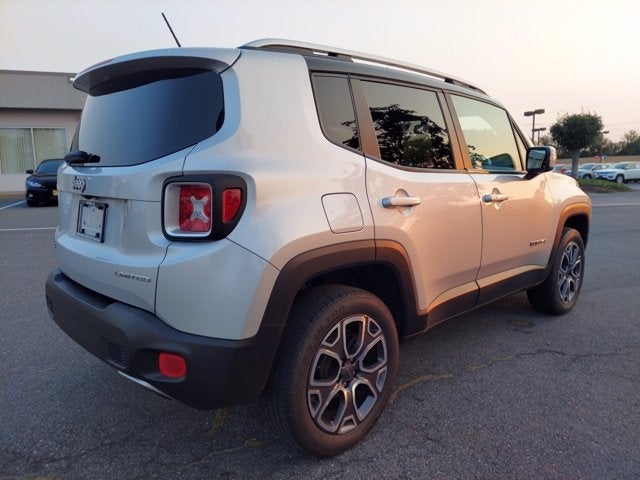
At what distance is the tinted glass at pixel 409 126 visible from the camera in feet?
8.94

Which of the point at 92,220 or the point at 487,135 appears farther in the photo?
the point at 487,135

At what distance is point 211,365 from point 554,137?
30.4 metres

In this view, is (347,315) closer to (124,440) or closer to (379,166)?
(379,166)

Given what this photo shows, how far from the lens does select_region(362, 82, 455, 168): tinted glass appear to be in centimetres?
272

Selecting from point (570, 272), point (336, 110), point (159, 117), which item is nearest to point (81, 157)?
point (159, 117)

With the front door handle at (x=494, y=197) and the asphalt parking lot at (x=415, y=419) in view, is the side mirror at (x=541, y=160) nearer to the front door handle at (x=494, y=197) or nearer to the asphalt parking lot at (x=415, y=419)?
the front door handle at (x=494, y=197)

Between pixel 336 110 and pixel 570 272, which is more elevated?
pixel 336 110

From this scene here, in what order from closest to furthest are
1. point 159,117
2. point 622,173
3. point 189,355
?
point 189,355 → point 159,117 → point 622,173

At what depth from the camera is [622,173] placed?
3684 cm

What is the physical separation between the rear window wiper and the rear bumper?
2.58 feet

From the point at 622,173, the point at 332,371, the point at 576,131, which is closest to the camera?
the point at 332,371

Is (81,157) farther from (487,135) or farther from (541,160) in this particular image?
(541,160)

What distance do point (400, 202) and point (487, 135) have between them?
4.88ft

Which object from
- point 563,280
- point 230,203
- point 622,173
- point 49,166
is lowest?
point 622,173
